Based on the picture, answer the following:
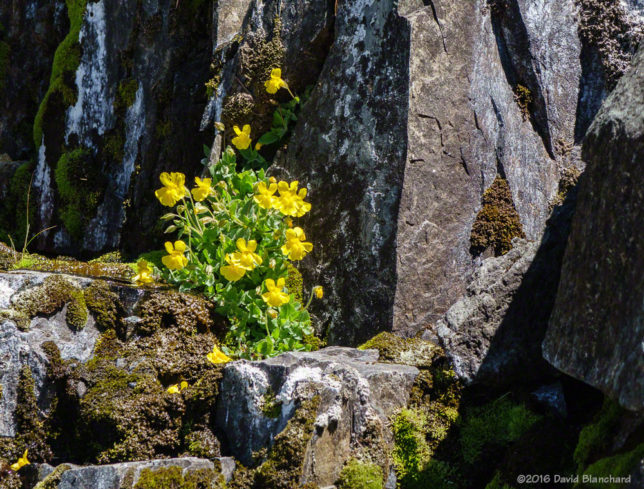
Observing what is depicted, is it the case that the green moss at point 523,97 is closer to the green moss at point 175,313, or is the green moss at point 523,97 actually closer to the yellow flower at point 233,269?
the yellow flower at point 233,269

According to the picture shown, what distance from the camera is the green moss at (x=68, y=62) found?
7859mm

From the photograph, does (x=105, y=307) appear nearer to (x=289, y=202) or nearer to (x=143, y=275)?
(x=143, y=275)

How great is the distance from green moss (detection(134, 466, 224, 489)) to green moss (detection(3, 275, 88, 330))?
1.47m

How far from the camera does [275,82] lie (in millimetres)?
6098

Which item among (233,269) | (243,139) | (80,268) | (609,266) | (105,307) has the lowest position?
(105,307)

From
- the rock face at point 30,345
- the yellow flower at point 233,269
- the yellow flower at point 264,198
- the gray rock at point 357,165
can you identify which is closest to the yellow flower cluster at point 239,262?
the yellow flower at point 233,269

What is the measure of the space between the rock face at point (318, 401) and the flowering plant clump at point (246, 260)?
590mm

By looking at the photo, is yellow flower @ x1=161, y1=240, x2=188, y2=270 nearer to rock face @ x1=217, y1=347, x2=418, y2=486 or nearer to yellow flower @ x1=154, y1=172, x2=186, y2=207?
yellow flower @ x1=154, y1=172, x2=186, y2=207

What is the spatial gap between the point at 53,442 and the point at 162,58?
158 inches

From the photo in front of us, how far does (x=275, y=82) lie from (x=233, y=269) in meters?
1.90

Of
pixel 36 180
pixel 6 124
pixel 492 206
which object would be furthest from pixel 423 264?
pixel 6 124

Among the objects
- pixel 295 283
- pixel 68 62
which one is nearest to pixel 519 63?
pixel 295 283

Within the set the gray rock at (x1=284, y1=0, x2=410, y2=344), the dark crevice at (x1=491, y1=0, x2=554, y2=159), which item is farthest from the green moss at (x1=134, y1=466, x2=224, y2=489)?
the dark crevice at (x1=491, y1=0, x2=554, y2=159)

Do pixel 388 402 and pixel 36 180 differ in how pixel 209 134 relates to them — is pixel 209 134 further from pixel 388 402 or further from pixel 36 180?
pixel 388 402
